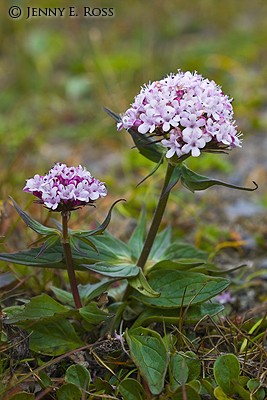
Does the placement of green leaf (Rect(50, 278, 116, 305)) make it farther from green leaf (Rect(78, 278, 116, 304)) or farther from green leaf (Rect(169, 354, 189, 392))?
green leaf (Rect(169, 354, 189, 392))

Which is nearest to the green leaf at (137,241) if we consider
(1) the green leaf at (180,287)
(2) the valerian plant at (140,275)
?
(2) the valerian plant at (140,275)

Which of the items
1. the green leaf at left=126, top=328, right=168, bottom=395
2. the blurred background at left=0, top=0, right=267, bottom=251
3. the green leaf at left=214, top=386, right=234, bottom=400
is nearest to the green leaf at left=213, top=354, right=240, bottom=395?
the green leaf at left=214, top=386, right=234, bottom=400

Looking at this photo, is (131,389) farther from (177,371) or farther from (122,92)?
(122,92)

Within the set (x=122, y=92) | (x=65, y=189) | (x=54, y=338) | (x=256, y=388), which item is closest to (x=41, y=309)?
(x=54, y=338)

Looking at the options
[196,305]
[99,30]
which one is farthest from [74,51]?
[196,305]

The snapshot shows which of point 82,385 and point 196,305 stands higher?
point 196,305

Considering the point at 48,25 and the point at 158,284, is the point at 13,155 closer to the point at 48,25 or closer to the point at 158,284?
the point at 158,284

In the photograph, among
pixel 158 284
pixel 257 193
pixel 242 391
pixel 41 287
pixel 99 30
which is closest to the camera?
pixel 242 391
